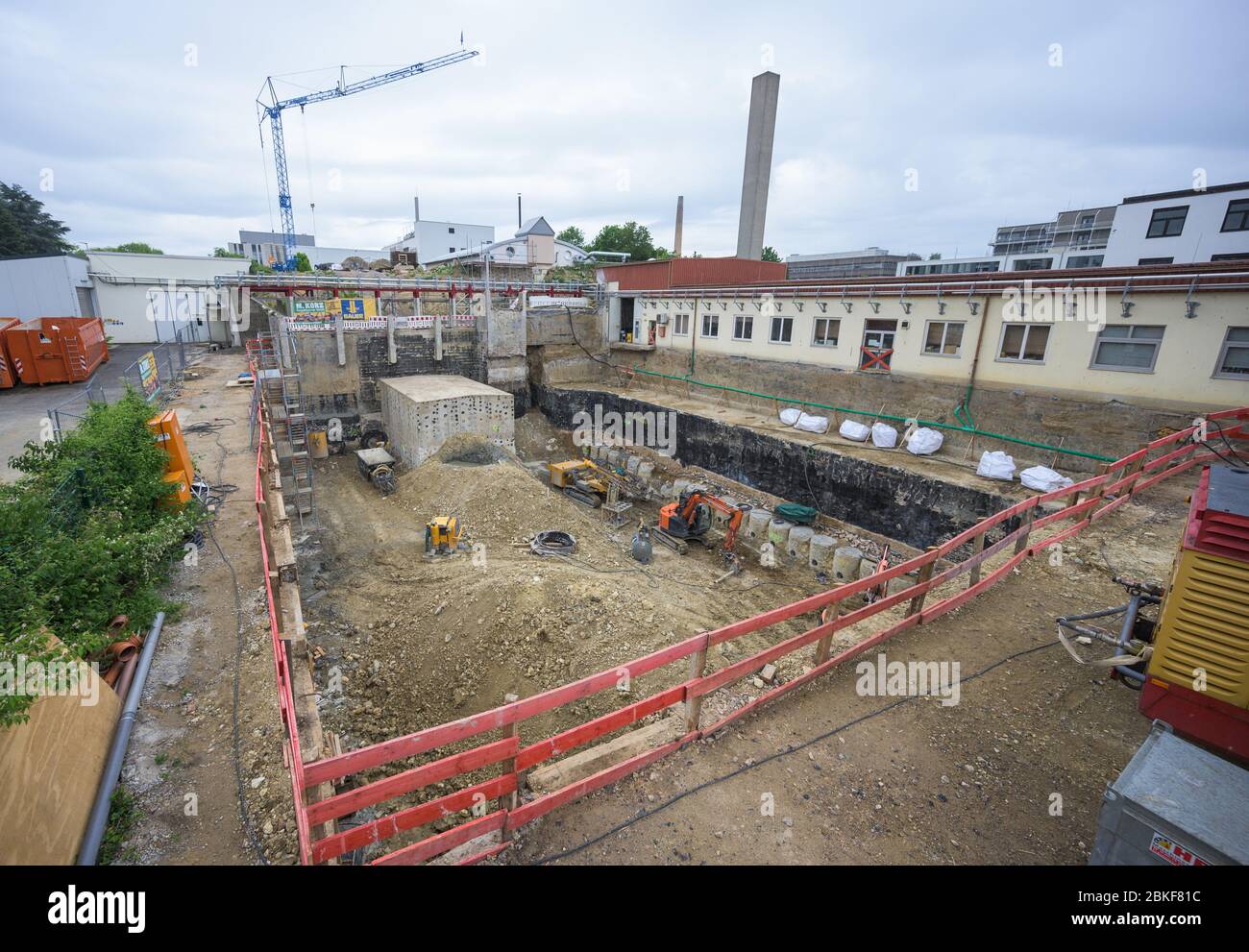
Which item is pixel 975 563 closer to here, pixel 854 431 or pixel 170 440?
pixel 854 431

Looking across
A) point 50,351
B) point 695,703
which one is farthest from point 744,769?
point 50,351

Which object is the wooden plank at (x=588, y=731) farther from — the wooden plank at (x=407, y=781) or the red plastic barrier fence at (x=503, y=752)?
the wooden plank at (x=407, y=781)

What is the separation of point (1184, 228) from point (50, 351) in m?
44.9

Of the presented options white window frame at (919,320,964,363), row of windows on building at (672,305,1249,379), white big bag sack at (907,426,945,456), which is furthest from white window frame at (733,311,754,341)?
white big bag sack at (907,426,945,456)

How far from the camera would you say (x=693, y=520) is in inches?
603

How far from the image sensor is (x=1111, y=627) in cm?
647

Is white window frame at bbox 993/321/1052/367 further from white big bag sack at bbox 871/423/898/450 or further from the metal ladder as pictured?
the metal ladder

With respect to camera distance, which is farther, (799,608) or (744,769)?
(799,608)

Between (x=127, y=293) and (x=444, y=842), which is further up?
(x=127, y=293)
